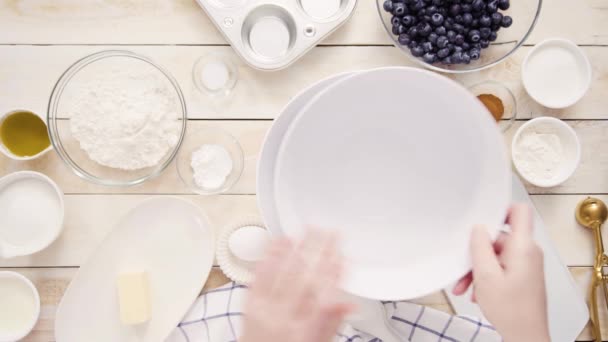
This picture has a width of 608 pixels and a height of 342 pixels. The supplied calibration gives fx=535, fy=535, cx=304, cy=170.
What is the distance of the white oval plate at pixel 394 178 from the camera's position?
59 centimetres

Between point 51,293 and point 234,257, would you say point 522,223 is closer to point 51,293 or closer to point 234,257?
point 234,257

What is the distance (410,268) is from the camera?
0.64m

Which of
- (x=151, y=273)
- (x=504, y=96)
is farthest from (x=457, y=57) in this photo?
(x=151, y=273)

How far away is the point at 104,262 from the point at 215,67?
37 centimetres

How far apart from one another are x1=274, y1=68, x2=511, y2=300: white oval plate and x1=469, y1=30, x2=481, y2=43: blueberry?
0.28 metres

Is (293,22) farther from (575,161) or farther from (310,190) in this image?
(575,161)

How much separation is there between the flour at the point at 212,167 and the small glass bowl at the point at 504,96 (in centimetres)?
43

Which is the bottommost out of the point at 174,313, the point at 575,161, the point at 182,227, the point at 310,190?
the point at 174,313

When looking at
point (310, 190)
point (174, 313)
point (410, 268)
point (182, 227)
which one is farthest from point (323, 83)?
point (174, 313)

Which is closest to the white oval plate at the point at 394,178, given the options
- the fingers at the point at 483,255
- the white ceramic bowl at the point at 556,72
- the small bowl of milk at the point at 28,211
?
the fingers at the point at 483,255

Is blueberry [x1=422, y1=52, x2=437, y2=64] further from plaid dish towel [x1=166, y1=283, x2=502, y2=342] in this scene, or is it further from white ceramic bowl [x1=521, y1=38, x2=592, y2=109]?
plaid dish towel [x1=166, y1=283, x2=502, y2=342]

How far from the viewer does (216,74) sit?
2.91 ft

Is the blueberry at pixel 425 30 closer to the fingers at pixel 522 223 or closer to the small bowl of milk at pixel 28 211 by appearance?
the fingers at pixel 522 223

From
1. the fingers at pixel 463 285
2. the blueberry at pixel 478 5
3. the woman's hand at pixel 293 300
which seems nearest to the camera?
the woman's hand at pixel 293 300
